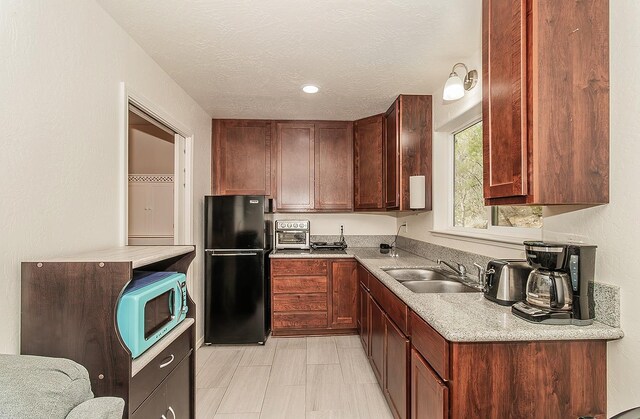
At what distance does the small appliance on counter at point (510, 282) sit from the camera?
1540 millimetres

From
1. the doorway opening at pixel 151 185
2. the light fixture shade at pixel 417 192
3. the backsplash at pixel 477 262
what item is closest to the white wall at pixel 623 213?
the backsplash at pixel 477 262

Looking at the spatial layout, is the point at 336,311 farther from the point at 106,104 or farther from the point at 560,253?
the point at 106,104

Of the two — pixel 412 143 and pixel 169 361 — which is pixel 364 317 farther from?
pixel 169 361

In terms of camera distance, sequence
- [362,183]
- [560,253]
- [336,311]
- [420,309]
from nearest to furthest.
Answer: [560,253] → [420,309] → [336,311] → [362,183]

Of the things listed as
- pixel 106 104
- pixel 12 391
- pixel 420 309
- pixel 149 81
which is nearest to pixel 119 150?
pixel 106 104

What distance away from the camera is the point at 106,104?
5.81 feet

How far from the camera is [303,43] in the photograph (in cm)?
205

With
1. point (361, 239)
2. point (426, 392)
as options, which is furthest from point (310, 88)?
point (426, 392)

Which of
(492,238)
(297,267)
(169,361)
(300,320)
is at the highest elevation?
(492,238)

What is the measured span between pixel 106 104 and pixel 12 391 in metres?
1.51

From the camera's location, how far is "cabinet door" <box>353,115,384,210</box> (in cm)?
353

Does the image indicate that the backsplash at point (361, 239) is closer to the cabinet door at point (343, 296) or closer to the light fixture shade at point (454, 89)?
the cabinet door at point (343, 296)

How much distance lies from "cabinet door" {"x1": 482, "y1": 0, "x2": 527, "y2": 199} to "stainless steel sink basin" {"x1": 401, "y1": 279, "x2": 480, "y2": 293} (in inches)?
37.2

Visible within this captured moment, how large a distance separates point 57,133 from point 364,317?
2623 mm
